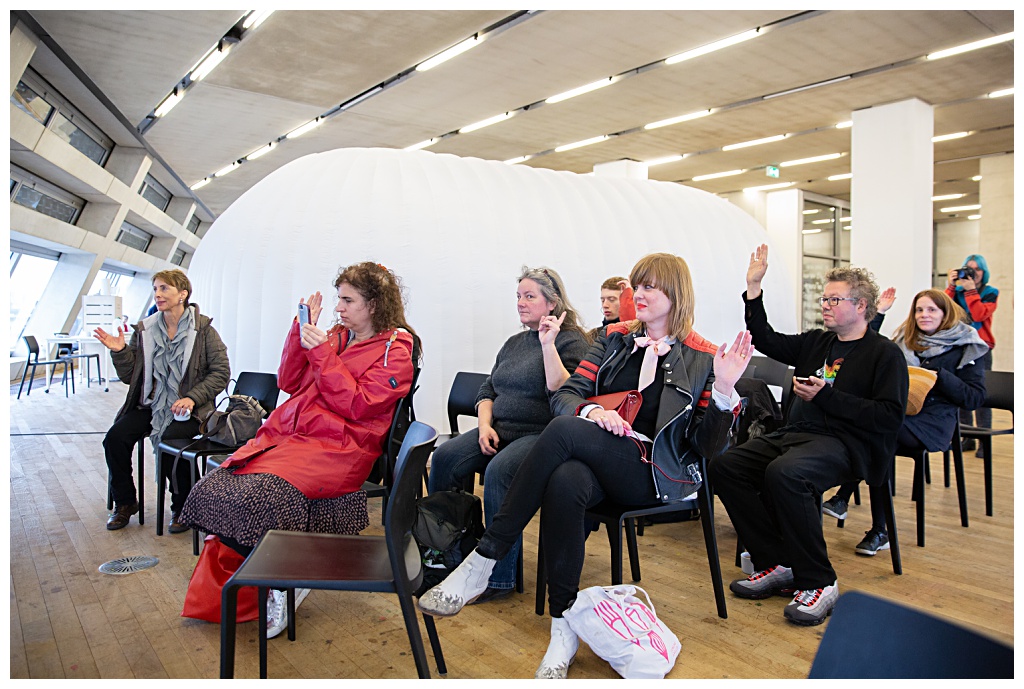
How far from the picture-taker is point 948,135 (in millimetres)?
10719

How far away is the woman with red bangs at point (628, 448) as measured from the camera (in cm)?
217

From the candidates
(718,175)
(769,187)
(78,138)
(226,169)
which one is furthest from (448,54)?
(769,187)

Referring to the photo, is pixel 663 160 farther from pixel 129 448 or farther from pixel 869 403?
pixel 129 448

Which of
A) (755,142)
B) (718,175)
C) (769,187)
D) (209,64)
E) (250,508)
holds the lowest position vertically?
(250,508)

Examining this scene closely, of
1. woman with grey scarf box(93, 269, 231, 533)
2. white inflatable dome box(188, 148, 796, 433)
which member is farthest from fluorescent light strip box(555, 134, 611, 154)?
woman with grey scarf box(93, 269, 231, 533)

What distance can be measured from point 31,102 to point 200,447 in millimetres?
8926

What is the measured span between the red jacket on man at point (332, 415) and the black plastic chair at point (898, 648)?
6.06 feet

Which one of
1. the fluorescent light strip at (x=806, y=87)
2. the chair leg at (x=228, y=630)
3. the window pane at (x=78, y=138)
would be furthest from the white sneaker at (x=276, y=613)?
the window pane at (x=78, y=138)

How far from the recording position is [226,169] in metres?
14.2

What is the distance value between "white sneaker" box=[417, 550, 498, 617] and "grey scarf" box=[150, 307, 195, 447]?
6.26ft

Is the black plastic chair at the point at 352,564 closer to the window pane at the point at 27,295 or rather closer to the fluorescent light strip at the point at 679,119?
the fluorescent light strip at the point at 679,119

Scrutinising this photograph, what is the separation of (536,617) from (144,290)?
19.0m

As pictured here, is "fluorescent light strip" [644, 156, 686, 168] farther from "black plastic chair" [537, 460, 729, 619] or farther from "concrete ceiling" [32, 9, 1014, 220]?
"black plastic chair" [537, 460, 729, 619]

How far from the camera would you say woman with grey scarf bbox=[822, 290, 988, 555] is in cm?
317
